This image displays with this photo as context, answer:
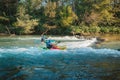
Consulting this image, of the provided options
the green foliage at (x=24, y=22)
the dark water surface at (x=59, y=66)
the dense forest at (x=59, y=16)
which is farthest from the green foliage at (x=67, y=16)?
the dark water surface at (x=59, y=66)

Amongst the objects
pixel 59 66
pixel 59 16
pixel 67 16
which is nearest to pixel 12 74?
pixel 59 66

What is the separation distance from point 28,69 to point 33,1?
39.3 m

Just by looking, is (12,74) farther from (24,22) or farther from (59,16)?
(59,16)

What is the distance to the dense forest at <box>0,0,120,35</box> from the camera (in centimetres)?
5541

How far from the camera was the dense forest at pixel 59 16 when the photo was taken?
182ft

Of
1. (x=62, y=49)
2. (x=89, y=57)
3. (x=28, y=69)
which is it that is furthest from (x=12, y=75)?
(x=62, y=49)

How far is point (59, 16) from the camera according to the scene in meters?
57.9

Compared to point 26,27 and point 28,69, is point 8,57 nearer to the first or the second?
point 28,69

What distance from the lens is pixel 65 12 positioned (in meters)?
57.2

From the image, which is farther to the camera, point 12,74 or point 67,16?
point 67,16

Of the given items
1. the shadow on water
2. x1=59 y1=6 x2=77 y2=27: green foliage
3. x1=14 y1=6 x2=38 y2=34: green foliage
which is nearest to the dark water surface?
the shadow on water

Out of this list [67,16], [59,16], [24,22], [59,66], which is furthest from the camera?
[59,16]

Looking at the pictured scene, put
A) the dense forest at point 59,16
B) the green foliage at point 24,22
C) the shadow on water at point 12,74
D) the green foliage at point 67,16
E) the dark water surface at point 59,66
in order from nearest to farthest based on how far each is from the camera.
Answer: the shadow on water at point 12,74
the dark water surface at point 59,66
the green foliage at point 24,22
the dense forest at point 59,16
the green foliage at point 67,16

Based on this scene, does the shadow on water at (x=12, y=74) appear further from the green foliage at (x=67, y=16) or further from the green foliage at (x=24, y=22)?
the green foliage at (x=67, y=16)
